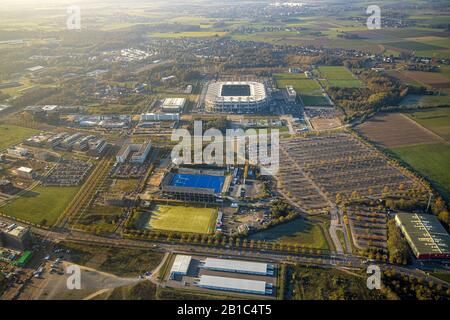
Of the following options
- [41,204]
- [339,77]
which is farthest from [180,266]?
[339,77]

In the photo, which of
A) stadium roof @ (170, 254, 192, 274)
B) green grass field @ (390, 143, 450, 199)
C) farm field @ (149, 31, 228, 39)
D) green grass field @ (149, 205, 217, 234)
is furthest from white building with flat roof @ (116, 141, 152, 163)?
farm field @ (149, 31, 228, 39)

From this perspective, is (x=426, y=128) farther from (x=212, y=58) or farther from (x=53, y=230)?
(x=212, y=58)

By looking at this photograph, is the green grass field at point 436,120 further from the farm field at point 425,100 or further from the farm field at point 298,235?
the farm field at point 298,235

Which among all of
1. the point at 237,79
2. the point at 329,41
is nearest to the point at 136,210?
the point at 237,79

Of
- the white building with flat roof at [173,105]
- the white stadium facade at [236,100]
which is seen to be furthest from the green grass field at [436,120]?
the white building with flat roof at [173,105]

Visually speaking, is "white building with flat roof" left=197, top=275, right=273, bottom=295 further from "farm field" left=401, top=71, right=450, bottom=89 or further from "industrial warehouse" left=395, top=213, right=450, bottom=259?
"farm field" left=401, top=71, right=450, bottom=89
